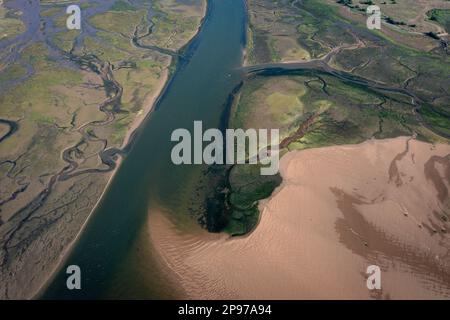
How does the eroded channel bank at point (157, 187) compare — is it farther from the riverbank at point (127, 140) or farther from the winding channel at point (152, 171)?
the riverbank at point (127, 140)

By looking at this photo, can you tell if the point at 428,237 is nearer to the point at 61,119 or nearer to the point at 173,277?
the point at 173,277

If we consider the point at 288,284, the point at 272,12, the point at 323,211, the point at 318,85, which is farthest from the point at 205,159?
the point at 272,12

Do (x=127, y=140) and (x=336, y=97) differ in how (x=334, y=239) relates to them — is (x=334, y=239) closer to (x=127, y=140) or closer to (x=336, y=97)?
(x=336, y=97)

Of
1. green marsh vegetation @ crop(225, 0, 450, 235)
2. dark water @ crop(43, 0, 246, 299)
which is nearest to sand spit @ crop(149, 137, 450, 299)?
dark water @ crop(43, 0, 246, 299)

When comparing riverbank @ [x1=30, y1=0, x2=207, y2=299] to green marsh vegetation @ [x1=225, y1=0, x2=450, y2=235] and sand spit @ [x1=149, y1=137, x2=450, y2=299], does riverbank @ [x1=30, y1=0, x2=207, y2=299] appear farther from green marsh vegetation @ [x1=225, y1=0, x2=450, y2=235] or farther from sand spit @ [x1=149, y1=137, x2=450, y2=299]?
green marsh vegetation @ [x1=225, y1=0, x2=450, y2=235]

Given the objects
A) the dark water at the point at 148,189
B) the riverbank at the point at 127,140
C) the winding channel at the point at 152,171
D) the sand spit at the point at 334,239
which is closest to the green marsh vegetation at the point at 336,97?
the winding channel at the point at 152,171

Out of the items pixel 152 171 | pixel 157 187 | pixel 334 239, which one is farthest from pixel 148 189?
pixel 334 239
